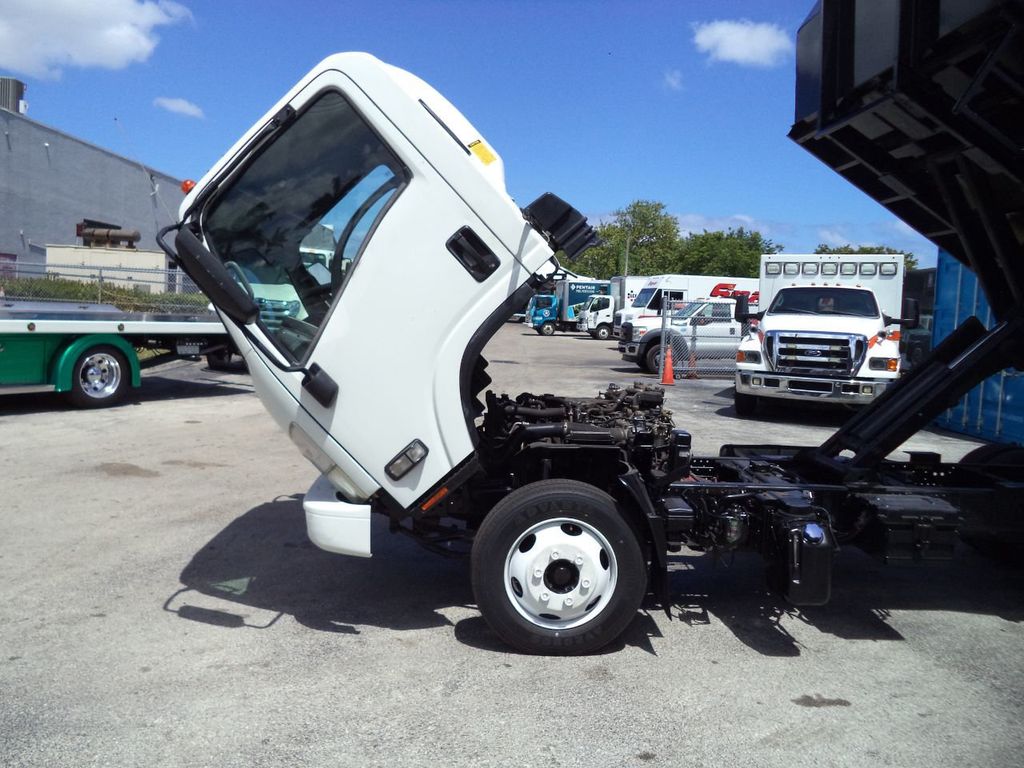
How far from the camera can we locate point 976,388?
10516 mm

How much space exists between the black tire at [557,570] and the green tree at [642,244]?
66281 mm

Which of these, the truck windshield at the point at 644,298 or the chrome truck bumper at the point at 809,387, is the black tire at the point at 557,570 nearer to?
the chrome truck bumper at the point at 809,387

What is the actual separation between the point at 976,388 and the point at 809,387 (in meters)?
2.64

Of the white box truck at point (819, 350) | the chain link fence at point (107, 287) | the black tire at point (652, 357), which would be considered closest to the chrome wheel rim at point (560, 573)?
the white box truck at point (819, 350)

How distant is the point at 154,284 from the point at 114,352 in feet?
12.3

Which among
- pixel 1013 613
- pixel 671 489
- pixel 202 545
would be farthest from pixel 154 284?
pixel 1013 613

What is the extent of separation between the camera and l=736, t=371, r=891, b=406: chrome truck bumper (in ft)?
41.1

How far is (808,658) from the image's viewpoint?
14.3 feet

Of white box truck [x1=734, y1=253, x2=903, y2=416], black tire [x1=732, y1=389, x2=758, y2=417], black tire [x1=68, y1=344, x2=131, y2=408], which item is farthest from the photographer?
black tire [x1=732, y1=389, x2=758, y2=417]

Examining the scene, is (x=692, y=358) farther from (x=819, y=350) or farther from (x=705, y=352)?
(x=819, y=350)

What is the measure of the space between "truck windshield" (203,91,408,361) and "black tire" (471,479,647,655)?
140cm

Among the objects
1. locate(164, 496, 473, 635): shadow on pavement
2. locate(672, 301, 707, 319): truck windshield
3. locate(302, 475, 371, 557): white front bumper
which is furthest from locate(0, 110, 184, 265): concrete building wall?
locate(302, 475, 371, 557): white front bumper

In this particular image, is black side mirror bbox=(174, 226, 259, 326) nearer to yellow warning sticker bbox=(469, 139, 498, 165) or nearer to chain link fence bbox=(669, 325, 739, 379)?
yellow warning sticker bbox=(469, 139, 498, 165)

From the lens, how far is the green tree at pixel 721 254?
6512 cm
